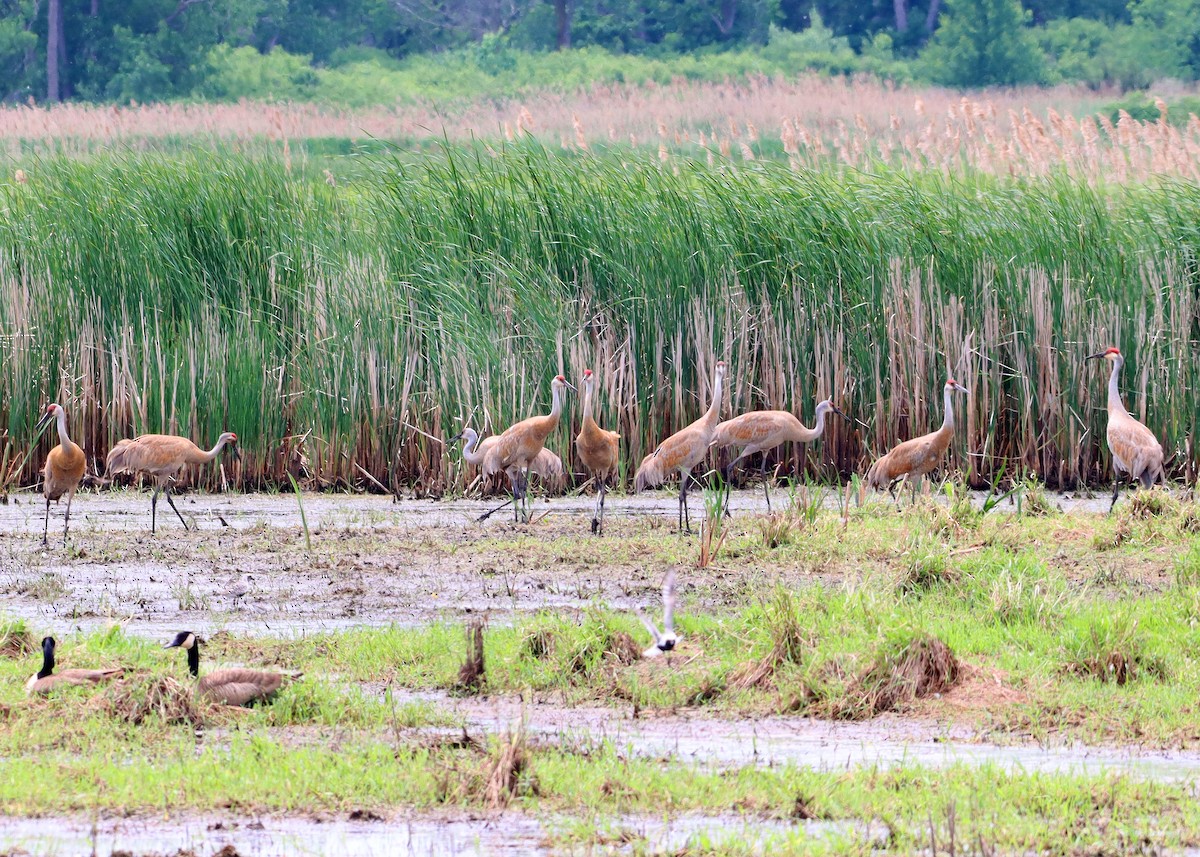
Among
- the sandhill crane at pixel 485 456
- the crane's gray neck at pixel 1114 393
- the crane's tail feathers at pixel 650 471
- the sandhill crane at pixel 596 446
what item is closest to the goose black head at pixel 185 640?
the sandhill crane at pixel 596 446

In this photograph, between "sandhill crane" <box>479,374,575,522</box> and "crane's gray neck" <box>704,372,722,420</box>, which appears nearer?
"sandhill crane" <box>479,374,575,522</box>

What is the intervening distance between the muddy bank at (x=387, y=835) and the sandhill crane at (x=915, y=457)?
6199 millimetres

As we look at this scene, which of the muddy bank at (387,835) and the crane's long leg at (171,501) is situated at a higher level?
the muddy bank at (387,835)

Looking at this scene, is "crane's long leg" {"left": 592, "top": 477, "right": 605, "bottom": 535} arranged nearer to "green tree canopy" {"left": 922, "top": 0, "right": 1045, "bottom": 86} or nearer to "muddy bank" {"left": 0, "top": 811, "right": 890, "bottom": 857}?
"muddy bank" {"left": 0, "top": 811, "right": 890, "bottom": 857}

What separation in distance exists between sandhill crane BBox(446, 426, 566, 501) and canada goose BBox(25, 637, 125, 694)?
4717 millimetres

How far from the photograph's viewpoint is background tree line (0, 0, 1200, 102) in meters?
42.3

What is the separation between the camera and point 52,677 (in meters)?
6.43

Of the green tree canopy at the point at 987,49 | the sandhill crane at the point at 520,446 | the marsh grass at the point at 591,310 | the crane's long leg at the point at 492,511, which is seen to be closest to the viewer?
the crane's long leg at the point at 492,511

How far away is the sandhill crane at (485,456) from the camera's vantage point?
440 inches

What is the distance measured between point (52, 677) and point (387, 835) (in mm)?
1967

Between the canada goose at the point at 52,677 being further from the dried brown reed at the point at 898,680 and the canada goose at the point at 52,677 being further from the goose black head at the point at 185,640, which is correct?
the dried brown reed at the point at 898,680

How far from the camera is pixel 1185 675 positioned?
662 cm

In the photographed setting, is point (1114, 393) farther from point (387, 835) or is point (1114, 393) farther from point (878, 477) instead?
point (387, 835)

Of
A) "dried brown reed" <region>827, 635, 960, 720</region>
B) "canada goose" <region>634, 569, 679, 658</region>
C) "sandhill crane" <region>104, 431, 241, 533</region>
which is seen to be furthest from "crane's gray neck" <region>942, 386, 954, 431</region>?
"sandhill crane" <region>104, 431, 241, 533</region>
